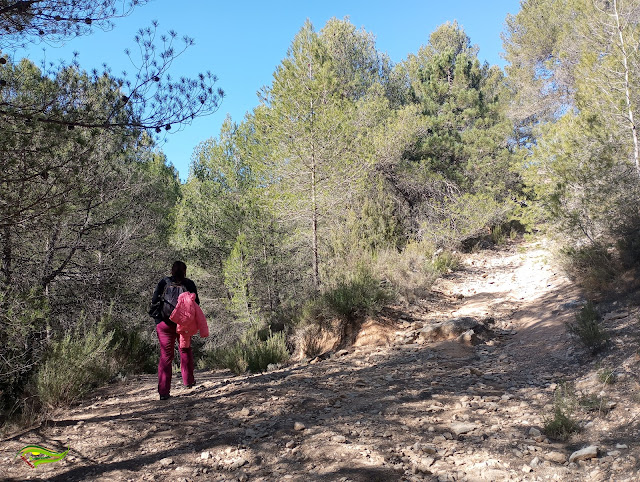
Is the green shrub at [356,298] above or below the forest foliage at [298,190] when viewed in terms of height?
below

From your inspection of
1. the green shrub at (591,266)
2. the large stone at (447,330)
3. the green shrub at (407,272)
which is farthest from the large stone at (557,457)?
the green shrub at (407,272)

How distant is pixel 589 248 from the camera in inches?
295

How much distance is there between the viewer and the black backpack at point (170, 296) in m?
4.77

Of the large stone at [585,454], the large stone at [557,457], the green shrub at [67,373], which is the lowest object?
the large stone at [557,457]

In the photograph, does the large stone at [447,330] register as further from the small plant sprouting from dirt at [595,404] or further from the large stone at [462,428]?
the large stone at [462,428]

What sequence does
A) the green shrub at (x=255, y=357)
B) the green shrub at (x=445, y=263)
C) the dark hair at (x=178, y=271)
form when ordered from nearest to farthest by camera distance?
the dark hair at (x=178, y=271)
the green shrub at (x=255, y=357)
the green shrub at (x=445, y=263)

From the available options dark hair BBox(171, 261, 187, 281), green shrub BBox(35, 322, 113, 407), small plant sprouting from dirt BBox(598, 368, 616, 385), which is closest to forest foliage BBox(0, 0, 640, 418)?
green shrub BBox(35, 322, 113, 407)

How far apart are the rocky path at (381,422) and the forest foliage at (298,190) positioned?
1.44m

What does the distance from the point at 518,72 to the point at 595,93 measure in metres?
12.3

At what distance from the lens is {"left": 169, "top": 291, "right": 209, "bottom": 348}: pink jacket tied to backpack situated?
4.70 meters

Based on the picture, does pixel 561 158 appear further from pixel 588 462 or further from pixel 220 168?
pixel 220 168

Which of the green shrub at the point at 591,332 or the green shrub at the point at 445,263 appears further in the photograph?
the green shrub at the point at 445,263

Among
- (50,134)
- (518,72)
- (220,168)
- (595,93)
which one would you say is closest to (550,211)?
(595,93)

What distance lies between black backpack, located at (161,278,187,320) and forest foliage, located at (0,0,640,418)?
1.21m
